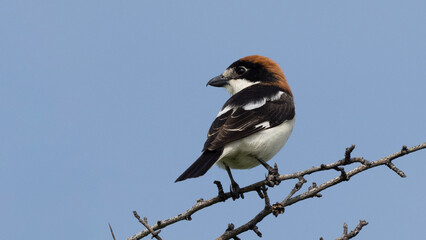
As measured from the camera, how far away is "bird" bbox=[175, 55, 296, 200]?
16.5 feet

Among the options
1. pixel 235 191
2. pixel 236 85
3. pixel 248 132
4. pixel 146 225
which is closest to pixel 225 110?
pixel 248 132

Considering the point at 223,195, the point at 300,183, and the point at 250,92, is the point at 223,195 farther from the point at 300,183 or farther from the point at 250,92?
the point at 250,92

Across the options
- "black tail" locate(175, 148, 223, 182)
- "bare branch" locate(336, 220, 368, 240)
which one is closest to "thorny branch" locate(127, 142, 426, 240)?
"bare branch" locate(336, 220, 368, 240)

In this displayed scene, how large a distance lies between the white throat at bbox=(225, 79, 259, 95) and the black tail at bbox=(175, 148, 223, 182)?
2067mm

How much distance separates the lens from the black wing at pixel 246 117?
5.12 meters

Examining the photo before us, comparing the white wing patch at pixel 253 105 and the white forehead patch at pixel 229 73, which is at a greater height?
the white forehead patch at pixel 229 73

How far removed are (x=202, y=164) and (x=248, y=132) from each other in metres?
0.70

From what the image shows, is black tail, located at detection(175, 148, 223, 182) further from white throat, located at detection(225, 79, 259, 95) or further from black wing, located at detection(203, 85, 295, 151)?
white throat, located at detection(225, 79, 259, 95)

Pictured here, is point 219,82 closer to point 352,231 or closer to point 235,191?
point 235,191

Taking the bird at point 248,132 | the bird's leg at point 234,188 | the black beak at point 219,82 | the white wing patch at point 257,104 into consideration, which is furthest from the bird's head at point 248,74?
the bird's leg at point 234,188

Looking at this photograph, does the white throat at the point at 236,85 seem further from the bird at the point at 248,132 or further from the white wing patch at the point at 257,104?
the white wing patch at the point at 257,104

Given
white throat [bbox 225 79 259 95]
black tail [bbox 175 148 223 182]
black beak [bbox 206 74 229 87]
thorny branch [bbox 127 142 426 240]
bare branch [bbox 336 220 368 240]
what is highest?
black beak [bbox 206 74 229 87]

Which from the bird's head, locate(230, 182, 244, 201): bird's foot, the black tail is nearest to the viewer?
the black tail

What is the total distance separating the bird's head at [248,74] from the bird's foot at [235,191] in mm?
1963
